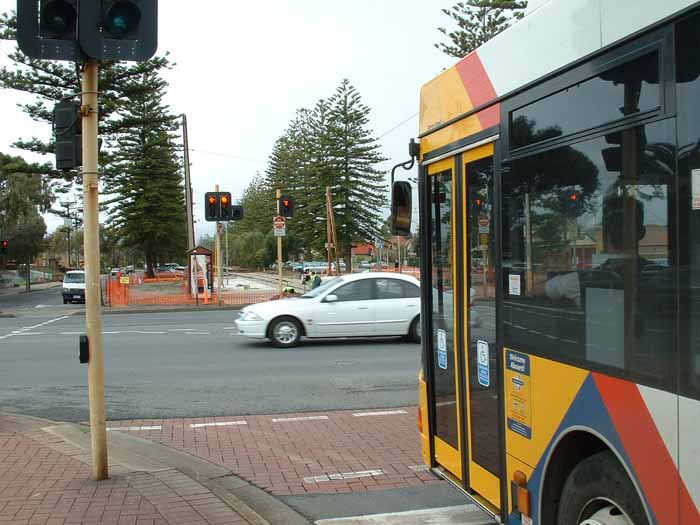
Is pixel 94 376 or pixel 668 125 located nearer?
pixel 668 125

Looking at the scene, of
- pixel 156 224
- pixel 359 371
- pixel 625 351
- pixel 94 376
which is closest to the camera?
pixel 625 351

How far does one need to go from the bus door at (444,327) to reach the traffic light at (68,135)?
2.76m

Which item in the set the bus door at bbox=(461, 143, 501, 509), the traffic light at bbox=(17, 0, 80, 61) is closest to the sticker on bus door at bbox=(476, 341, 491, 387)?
the bus door at bbox=(461, 143, 501, 509)

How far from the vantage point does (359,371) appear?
466 inches

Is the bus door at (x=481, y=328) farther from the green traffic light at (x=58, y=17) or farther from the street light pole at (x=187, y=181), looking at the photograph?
the street light pole at (x=187, y=181)

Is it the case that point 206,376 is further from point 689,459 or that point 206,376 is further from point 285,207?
point 285,207

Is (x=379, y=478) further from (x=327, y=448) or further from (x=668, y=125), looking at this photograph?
(x=668, y=125)

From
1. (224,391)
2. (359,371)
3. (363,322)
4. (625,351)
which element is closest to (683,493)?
(625,351)

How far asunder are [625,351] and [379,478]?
12.2 feet

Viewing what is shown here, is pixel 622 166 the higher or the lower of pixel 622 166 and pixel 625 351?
the higher

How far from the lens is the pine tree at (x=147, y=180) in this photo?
51.5m

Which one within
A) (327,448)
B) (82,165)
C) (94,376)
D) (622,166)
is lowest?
(327,448)

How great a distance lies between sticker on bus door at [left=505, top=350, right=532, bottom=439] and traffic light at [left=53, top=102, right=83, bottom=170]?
3.71 meters

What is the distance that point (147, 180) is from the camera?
5541 centimetres
